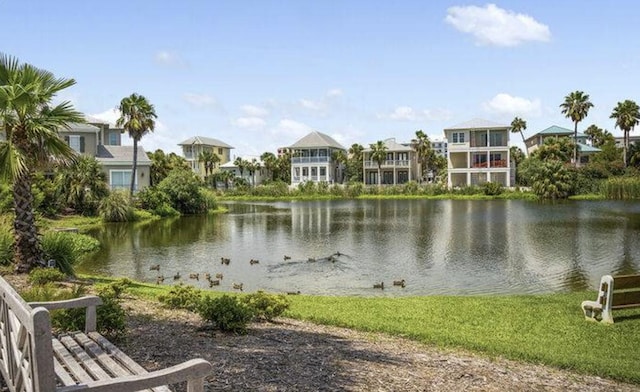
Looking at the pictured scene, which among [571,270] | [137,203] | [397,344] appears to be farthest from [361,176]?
[397,344]

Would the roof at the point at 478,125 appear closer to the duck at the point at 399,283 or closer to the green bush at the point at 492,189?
the green bush at the point at 492,189

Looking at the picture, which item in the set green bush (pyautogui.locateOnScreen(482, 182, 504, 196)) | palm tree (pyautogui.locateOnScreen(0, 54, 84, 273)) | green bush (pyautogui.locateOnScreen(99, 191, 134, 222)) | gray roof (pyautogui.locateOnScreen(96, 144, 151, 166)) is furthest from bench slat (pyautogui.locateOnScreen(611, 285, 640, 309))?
green bush (pyautogui.locateOnScreen(482, 182, 504, 196))

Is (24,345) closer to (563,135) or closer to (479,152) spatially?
(479,152)

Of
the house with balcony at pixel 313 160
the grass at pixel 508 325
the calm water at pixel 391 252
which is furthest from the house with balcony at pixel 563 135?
the grass at pixel 508 325

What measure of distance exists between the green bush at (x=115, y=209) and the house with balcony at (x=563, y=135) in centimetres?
6584

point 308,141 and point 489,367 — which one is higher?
point 308,141

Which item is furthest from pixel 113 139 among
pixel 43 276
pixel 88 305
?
pixel 88 305

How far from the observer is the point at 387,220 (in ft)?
137

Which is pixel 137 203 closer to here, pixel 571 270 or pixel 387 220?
pixel 387 220

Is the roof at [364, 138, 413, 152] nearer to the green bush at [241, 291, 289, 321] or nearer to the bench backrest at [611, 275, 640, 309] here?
the bench backrest at [611, 275, 640, 309]

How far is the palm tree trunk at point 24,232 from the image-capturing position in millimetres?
13359

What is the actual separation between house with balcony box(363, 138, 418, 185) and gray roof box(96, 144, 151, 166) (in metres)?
43.3

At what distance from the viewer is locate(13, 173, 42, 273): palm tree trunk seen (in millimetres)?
13359

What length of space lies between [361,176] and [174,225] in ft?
188
